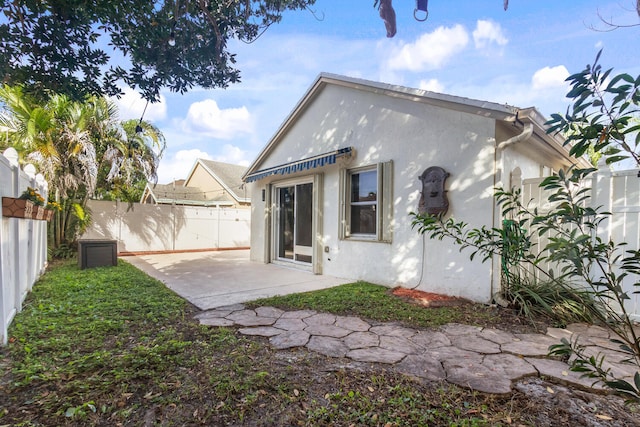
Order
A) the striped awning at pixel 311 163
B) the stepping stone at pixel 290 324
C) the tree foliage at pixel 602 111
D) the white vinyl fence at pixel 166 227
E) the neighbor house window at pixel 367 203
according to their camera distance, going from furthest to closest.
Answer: the white vinyl fence at pixel 166 227
the striped awning at pixel 311 163
the neighbor house window at pixel 367 203
the stepping stone at pixel 290 324
the tree foliage at pixel 602 111

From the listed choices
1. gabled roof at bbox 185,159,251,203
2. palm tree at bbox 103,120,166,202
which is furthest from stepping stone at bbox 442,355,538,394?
gabled roof at bbox 185,159,251,203

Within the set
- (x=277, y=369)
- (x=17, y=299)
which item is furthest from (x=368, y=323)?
(x=17, y=299)

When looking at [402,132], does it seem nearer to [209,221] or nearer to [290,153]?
[290,153]

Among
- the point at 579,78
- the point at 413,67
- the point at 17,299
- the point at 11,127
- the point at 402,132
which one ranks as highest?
the point at 413,67

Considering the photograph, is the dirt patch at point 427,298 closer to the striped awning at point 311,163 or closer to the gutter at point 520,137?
the gutter at point 520,137

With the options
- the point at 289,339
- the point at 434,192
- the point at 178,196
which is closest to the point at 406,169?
the point at 434,192

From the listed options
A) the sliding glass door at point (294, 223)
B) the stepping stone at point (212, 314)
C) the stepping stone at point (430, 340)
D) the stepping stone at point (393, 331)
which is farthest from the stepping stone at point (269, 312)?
the sliding glass door at point (294, 223)

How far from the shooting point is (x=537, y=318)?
14.3 ft

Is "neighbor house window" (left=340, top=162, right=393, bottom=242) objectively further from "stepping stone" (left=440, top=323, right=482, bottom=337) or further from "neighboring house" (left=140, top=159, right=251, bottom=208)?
"neighboring house" (left=140, top=159, right=251, bottom=208)

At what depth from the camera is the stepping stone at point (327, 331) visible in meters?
3.78

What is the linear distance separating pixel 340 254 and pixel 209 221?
31.4ft

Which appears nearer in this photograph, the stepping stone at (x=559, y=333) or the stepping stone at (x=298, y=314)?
the stepping stone at (x=559, y=333)

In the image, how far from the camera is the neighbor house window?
6.38 meters

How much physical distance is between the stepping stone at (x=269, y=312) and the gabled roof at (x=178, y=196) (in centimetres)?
1355
